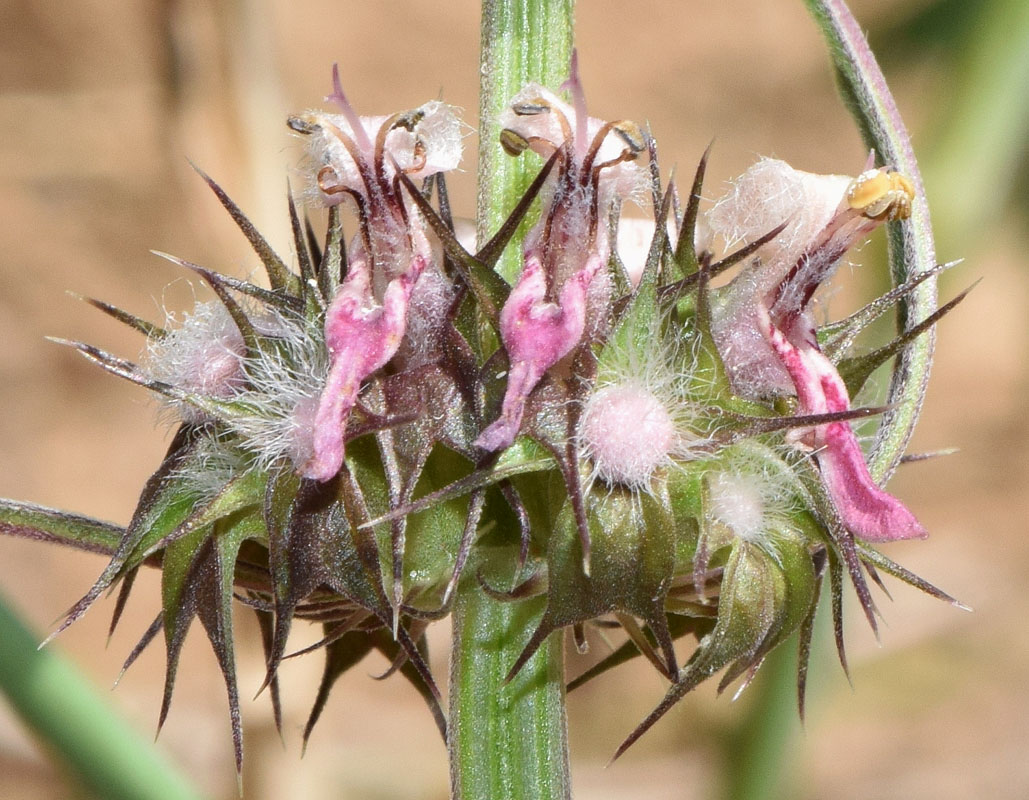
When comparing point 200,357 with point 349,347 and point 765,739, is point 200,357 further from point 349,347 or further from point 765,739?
point 765,739

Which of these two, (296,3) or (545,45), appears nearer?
(545,45)

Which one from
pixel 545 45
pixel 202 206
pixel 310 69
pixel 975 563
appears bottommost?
pixel 975 563

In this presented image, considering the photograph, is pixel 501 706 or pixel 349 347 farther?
pixel 501 706

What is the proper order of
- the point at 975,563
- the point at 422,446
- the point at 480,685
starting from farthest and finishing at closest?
the point at 975,563 < the point at 480,685 < the point at 422,446

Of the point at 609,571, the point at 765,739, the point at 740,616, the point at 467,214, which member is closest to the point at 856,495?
the point at 740,616

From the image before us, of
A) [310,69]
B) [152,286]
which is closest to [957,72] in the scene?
[152,286]

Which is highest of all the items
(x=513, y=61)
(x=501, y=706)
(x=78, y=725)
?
(x=513, y=61)

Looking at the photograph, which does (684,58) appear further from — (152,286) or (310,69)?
(152,286)

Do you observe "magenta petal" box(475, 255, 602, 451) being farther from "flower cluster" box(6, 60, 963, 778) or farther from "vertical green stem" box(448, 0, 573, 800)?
"vertical green stem" box(448, 0, 573, 800)
